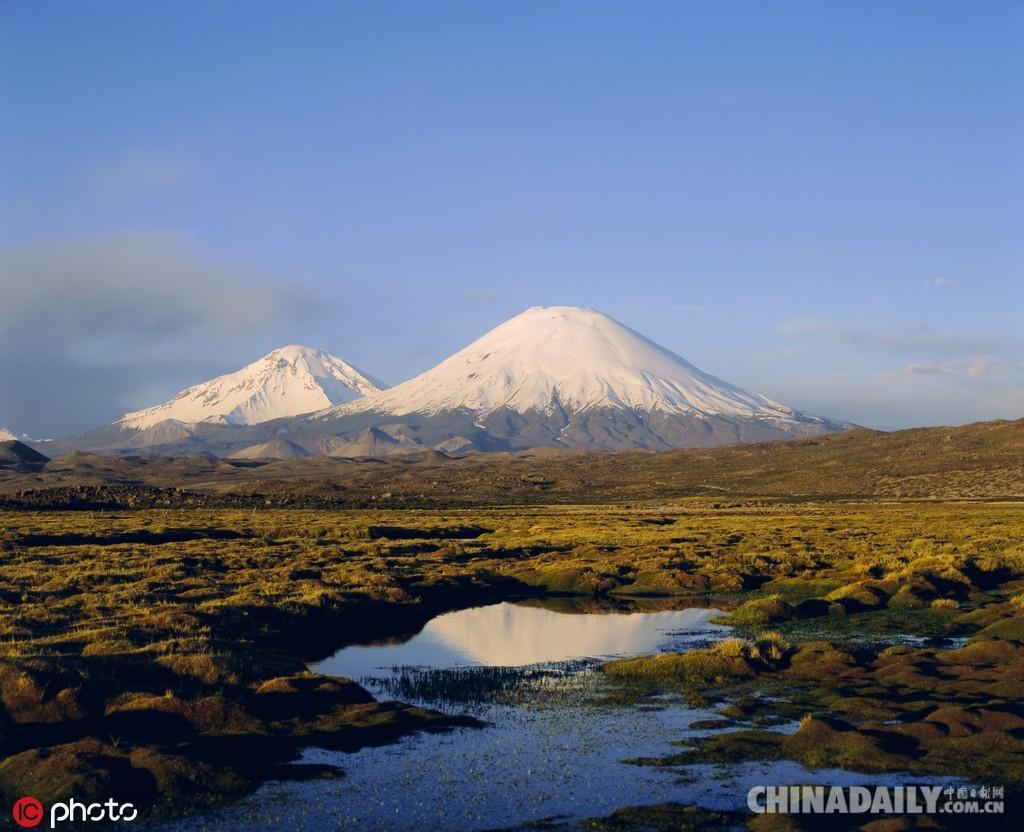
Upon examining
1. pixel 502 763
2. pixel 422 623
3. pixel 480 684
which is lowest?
pixel 422 623

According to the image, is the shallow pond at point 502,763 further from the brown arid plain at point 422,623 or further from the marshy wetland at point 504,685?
the brown arid plain at point 422,623

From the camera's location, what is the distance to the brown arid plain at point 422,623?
2114 cm

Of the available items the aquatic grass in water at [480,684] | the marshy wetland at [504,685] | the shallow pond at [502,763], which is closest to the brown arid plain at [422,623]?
the marshy wetland at [504,685]

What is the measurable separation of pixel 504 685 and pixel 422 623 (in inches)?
506

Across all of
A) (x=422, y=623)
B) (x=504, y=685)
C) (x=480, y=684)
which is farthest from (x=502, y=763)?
(x=422, y=623)

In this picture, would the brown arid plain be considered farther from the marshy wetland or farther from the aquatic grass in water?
the aquatic grass in water

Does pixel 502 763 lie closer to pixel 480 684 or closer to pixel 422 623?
pixel 480 684

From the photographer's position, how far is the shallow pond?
18.7 metres

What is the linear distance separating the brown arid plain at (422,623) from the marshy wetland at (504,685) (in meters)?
0.10

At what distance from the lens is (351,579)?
154 ft

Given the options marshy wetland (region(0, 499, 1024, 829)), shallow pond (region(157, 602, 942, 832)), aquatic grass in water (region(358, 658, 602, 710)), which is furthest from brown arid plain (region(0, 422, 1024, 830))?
A: aquatic grass in water (region(358, 658, 602, 710))

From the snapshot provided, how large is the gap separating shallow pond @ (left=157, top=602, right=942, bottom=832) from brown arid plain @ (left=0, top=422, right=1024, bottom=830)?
0.74 metres

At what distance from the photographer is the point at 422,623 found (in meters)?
41.8

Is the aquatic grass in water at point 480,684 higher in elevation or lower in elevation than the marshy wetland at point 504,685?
lower
